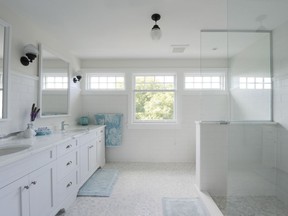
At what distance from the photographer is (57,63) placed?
3.18m


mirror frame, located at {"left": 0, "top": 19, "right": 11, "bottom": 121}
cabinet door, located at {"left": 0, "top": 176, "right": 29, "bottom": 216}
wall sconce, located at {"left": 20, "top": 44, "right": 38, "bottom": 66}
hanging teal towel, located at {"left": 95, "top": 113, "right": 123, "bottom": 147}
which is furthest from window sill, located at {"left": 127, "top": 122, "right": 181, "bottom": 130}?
cabinet door, located at {"left": 0, "top": 176, "right": 29, "bottom": 216}

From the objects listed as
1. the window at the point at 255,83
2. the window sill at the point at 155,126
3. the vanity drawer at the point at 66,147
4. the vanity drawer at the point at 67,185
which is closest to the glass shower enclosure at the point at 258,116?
the window at the point at 255,83

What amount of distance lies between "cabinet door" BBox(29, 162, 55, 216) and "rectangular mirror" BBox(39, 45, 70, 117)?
1151 mm

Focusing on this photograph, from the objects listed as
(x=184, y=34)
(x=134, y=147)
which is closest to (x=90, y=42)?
(x=184, y=34)

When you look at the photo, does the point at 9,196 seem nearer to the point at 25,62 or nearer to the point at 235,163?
the point at 25,62

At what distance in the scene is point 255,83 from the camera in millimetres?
2588

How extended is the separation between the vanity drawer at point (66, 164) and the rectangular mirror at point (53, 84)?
2.62 feet

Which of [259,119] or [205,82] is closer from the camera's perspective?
[259,119]

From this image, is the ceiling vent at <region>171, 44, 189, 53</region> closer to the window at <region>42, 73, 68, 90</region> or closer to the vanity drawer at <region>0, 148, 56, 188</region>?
the window at <region>42, 73, 68, 90</region>

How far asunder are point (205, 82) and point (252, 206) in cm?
213

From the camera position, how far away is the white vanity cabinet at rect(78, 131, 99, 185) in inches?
110

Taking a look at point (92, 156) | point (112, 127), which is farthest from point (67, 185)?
point (112, 127)

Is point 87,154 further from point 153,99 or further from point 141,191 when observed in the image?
point 153,99

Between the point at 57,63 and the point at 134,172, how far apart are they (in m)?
2.31
